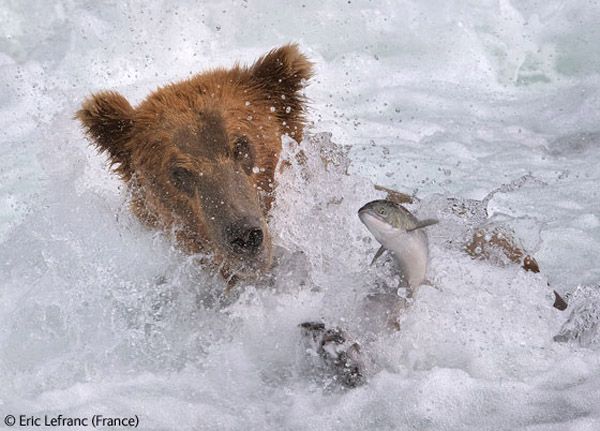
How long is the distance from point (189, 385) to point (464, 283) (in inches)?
58.6

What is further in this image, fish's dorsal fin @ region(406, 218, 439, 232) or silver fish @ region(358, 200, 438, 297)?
silver fish @ region(358, 200, 438, 297)

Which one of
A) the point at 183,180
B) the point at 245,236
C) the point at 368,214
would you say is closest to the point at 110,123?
the point at 183,180

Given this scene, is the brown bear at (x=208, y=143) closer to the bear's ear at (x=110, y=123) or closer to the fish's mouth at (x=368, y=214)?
the bear's ear at (x=110, y=123)

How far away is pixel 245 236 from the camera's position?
162 inches

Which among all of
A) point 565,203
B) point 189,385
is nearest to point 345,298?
point 189,385

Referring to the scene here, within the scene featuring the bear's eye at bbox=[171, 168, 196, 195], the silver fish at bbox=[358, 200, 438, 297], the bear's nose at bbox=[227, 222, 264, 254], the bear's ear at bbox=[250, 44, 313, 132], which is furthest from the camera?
the bear's ear at bbox=[250, 44, 313, 132]

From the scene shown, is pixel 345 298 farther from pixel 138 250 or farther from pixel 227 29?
pixel 227 29

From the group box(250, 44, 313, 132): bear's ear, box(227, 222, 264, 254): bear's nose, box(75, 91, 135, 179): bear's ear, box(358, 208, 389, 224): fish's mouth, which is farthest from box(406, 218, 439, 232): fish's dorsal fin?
box(75, 91, 135, 179): bear's ear

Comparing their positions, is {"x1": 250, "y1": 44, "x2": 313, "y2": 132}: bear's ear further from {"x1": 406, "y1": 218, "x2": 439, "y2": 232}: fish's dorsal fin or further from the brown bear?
{"x1": 406, "y1": 218, "x2": 439, "y2": 232}: fish's dorsal fin

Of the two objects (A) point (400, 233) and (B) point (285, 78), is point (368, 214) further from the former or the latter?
(B) point (285, 78)

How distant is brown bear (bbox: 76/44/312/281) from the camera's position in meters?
4.42

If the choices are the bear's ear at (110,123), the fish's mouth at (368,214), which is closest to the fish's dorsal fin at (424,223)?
the fish's mouth at (368,214)

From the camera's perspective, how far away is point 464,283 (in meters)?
4.65

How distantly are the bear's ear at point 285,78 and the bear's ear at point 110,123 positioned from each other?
2.36 feet
